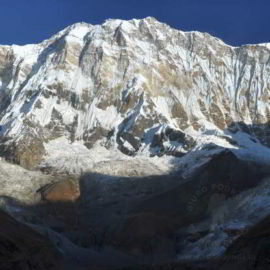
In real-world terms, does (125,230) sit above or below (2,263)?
above

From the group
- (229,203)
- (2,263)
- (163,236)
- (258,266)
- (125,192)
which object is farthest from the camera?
(125,192)

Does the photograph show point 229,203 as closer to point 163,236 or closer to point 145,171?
point 163,236

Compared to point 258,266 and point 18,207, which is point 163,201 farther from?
point 258,266

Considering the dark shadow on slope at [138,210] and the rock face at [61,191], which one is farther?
the rock face at [61,191]

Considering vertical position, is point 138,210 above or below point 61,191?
below

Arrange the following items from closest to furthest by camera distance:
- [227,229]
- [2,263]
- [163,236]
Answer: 1. [2,263]
2. [227,229]
3. [163,236]

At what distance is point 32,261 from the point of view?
9962 cm

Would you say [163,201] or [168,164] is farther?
[168,164]

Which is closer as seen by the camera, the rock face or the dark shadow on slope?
the dark shadow on slope

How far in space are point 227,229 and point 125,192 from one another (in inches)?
1434

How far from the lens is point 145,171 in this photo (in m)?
179

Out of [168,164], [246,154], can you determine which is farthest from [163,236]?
[246,154]

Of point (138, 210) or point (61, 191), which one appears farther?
point (61, 191)

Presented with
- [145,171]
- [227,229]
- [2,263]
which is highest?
[145,171]
